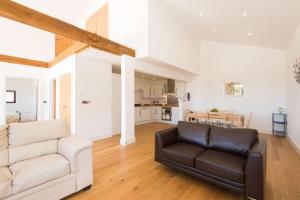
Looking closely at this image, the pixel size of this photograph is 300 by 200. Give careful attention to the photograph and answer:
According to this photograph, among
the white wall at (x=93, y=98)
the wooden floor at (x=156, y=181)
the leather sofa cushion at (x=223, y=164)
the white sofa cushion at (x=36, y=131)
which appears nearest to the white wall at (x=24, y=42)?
the white wall at (x=93, y=98)

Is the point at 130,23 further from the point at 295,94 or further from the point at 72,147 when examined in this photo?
the point at 295,94

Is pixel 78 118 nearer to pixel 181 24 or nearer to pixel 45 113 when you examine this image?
pixel 45 113

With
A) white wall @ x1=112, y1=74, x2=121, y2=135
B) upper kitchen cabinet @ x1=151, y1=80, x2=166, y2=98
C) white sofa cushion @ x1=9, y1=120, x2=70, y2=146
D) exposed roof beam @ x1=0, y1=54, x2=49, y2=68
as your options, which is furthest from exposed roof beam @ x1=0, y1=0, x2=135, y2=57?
upper kitchen cabinet @ x1=151, y1=80, x2=166, y2=98

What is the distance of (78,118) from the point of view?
4012 mm

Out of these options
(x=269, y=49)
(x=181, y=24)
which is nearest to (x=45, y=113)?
(x=181, y=24)

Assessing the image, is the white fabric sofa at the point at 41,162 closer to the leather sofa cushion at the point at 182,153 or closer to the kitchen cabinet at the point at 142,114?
the leather sofa cushion at the point at 182,153

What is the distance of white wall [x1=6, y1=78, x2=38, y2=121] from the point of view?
5410 millimetres

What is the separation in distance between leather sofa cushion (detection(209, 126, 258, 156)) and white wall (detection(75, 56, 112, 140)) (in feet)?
10.4

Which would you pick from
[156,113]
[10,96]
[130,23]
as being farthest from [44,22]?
[156,113]

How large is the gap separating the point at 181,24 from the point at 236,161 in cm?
468

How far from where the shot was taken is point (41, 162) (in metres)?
1.78

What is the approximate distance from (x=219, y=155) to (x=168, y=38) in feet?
11.9

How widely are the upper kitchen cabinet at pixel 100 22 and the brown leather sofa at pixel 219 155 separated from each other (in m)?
4.19

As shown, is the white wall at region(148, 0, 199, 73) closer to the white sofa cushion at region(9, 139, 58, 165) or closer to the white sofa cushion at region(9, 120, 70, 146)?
the white sofa cushion at region(9, 120, 70, 146)
